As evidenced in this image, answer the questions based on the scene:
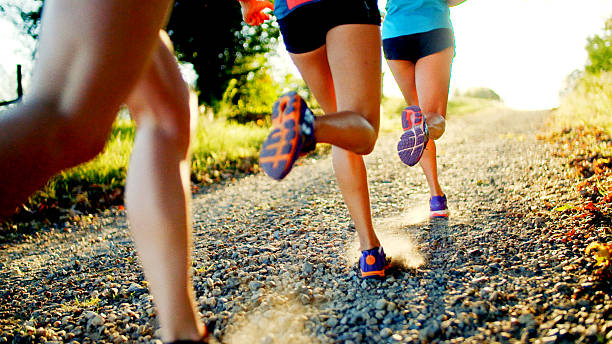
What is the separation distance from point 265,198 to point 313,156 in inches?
118

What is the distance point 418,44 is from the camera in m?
2.88

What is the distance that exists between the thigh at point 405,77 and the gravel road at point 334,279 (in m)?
0.92

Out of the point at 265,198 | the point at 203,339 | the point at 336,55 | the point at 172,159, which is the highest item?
the point at 336,55

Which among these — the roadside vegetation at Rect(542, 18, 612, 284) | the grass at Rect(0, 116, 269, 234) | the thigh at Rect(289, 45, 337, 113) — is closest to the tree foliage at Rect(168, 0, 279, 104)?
the grass at Rect(0, 116, 269, 234)

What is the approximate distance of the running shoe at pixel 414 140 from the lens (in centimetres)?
248

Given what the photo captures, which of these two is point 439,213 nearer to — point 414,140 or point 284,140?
point 414,140

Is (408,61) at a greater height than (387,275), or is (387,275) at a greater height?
(408,61)

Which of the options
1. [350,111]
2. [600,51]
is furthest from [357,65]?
[600,51]

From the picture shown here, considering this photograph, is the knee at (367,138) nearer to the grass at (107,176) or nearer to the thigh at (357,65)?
the thigh at (357,65)

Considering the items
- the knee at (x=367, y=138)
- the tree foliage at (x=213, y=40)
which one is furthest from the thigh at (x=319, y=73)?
the tree foliage at (x=213, y=40)

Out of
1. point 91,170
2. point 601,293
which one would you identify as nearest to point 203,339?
point 601,293

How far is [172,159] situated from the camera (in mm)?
1126

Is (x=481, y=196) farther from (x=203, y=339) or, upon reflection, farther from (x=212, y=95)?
(x=212, y=95)

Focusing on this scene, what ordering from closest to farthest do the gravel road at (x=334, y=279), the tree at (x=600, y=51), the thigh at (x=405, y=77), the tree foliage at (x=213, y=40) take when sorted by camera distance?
the gravel road at (x=334, y=279)
the thigh at (x=405, y=77)
the tree foliage at (x=213, y=40)
the tree at (x=600, y=51)
